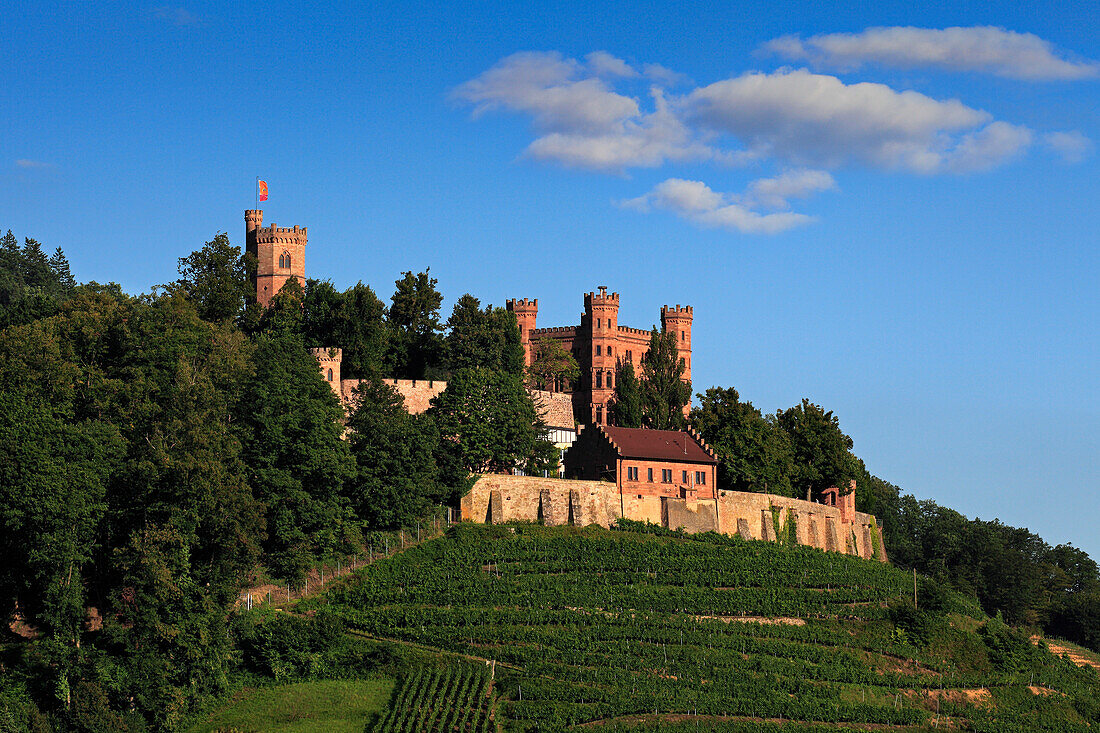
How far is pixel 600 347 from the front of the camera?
9794cm

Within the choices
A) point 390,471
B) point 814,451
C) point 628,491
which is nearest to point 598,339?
point 814,451

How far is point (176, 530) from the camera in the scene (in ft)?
169

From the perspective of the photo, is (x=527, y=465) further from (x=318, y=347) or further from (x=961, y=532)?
(x=961, y=532)

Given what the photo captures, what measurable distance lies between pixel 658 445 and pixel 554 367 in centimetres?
2097

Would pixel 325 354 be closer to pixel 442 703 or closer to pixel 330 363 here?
pixel 330 363

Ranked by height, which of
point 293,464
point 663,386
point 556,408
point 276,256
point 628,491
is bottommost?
point 628,491

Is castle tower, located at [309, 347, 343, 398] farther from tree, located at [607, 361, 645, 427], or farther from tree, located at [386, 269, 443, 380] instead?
tree, located at [607, 361, 645, 427]

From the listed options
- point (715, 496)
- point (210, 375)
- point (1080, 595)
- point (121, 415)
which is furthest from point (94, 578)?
point (1080, 595)

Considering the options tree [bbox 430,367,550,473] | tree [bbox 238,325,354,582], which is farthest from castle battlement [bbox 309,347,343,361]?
tree [bbox 238,325,354,582]

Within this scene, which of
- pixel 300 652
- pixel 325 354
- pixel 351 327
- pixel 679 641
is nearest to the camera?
pixel 300 652

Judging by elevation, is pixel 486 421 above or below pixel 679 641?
above

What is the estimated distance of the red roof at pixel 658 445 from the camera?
7312cm

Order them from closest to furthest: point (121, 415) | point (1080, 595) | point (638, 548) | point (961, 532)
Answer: point (121, 415), point (638, 548), point (1080, 595), point (961, 532)

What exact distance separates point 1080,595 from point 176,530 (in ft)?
235
